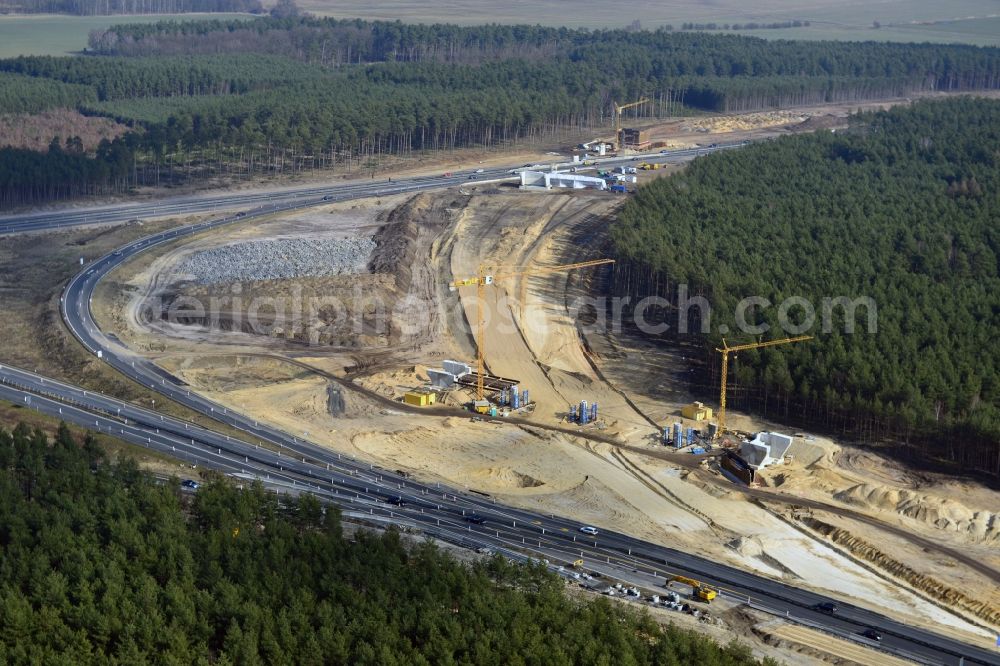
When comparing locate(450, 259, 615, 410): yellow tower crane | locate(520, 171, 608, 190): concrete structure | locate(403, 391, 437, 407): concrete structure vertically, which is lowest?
locate(403, 391, 437, 407): concrete structure

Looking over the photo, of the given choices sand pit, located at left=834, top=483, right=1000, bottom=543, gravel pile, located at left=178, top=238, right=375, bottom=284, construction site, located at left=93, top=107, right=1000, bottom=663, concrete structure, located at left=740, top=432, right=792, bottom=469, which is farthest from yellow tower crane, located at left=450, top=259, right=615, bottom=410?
sand pit, located at left=834, top=483, right=1000, bottom=543

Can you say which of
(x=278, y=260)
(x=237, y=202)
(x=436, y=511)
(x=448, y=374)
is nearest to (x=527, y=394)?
(x=448, y=374)

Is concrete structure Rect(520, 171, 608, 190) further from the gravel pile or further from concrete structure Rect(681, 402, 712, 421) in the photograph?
concrete structure Rect(681, 402, 712, 421)

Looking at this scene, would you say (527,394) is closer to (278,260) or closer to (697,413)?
(697,413)

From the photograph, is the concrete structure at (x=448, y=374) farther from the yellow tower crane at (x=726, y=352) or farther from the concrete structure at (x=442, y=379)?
the yellow tower crane at (x=726, y=352)

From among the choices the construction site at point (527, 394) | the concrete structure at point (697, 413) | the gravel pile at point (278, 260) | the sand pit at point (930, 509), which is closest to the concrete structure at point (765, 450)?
the construction site at point (527, 394)

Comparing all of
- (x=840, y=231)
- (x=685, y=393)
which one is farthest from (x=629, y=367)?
(x=840, y=231)
